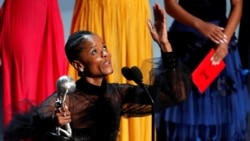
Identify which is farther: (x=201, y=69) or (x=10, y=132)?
(x=201, y=69)

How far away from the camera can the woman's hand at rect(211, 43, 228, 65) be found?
2154 mm

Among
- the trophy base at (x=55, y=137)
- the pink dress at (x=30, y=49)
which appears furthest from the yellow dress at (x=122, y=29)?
the trophy base at (x=55, y=137)

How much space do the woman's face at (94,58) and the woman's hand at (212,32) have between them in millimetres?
577

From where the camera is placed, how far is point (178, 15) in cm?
220

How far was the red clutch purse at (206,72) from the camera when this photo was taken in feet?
6.98

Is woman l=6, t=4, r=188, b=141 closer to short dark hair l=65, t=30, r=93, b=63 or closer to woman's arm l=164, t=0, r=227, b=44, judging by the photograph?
short dark hair l=65, t=30, r=93, b=63

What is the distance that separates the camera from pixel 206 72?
214 cm

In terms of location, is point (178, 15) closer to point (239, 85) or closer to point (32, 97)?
point (239, 85)

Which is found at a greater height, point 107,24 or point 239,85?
point 107,24

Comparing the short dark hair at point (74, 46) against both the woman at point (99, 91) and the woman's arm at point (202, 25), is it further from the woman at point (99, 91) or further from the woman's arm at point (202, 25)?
the woman's arm at point (202, 25)

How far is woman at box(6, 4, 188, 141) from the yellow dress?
441 millimetres

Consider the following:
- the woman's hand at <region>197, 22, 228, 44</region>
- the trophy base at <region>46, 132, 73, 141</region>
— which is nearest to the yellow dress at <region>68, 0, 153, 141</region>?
the woman's hand at <region>197, 22, 228, 44</region>

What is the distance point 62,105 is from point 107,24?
0.79m

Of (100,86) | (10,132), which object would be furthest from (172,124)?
(10,132)
